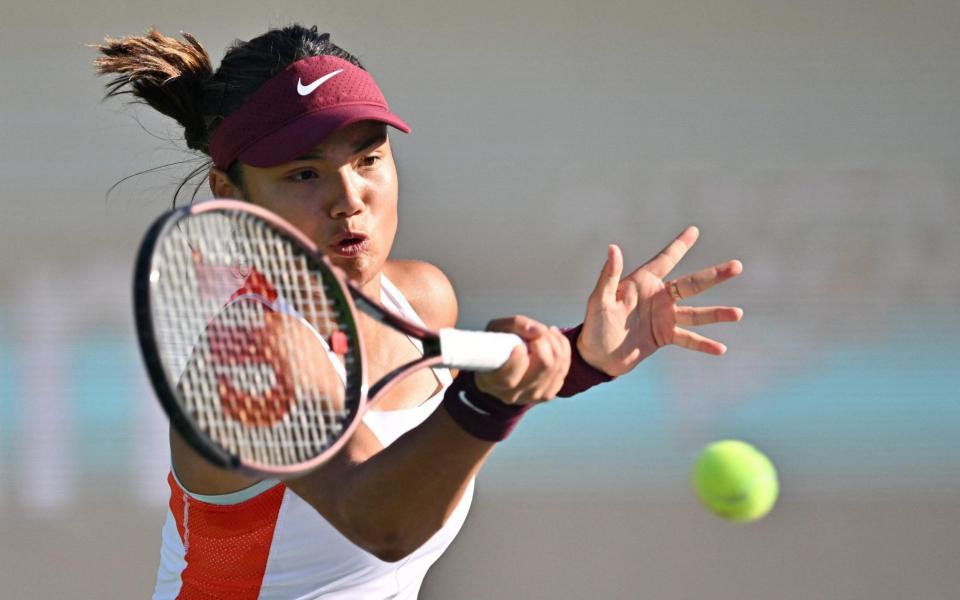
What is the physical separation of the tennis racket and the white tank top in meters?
0.31

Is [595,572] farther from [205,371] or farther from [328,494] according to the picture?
[205,371]

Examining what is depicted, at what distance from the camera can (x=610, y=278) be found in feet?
5.77

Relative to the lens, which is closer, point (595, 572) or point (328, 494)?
point (328, 494)

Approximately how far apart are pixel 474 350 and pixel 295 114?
575mm

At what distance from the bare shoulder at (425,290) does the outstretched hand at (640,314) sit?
586mm

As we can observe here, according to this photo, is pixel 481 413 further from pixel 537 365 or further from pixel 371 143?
pixel 371 143

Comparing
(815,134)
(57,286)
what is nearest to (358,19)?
(57,286)

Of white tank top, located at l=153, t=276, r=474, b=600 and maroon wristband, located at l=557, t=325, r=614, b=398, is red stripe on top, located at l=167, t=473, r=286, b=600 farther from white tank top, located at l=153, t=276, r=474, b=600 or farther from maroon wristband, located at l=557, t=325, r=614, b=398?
maroon wristband, located at l=557, t=325, r=614, b=398

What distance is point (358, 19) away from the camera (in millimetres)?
3348

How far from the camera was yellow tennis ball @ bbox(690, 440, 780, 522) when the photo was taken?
8.86ft

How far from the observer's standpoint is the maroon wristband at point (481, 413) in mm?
1362

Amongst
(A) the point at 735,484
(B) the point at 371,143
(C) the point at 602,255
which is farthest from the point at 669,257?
(C) the point at 602,255

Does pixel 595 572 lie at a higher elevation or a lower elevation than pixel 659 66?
lower

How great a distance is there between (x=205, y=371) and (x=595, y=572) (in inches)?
87.9
